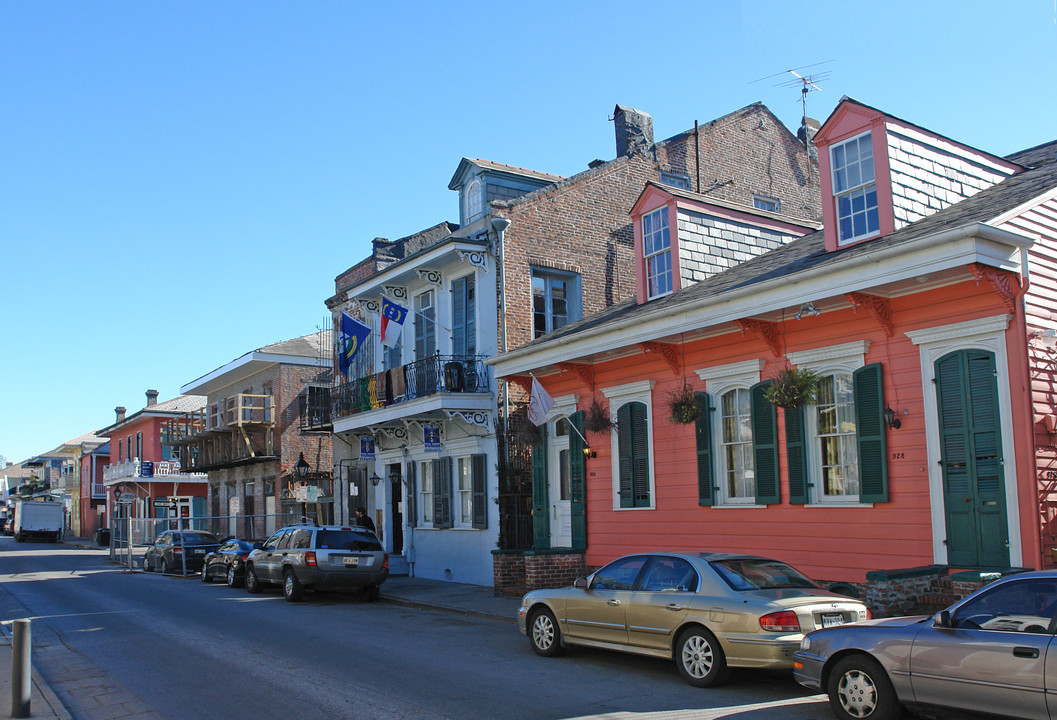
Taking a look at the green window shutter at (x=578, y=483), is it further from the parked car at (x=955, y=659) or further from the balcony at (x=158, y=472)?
the balcony at (x=158, y=472)

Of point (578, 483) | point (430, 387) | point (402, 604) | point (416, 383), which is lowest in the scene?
point (402, 604)

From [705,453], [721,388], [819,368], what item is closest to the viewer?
[819,368]

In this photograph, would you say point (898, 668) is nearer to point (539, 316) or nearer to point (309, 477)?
point (539, 316)

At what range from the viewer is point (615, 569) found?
33.0 feet

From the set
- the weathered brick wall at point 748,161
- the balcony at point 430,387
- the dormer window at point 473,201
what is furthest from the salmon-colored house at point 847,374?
the dormer window at point 473,201

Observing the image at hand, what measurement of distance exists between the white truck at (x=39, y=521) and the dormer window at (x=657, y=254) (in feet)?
169

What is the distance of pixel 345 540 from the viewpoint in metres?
17.6

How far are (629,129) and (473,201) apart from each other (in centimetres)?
434

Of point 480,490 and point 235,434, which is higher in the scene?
point 235,434

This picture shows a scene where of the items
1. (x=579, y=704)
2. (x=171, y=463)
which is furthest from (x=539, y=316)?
(x=171, y=463)

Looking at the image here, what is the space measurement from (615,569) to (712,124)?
1567 cm

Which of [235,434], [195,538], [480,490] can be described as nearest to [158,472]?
[235,434]

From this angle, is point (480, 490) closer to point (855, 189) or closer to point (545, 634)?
point (545, 634)

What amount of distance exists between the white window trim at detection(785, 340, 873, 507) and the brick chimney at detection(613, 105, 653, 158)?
1102cm
